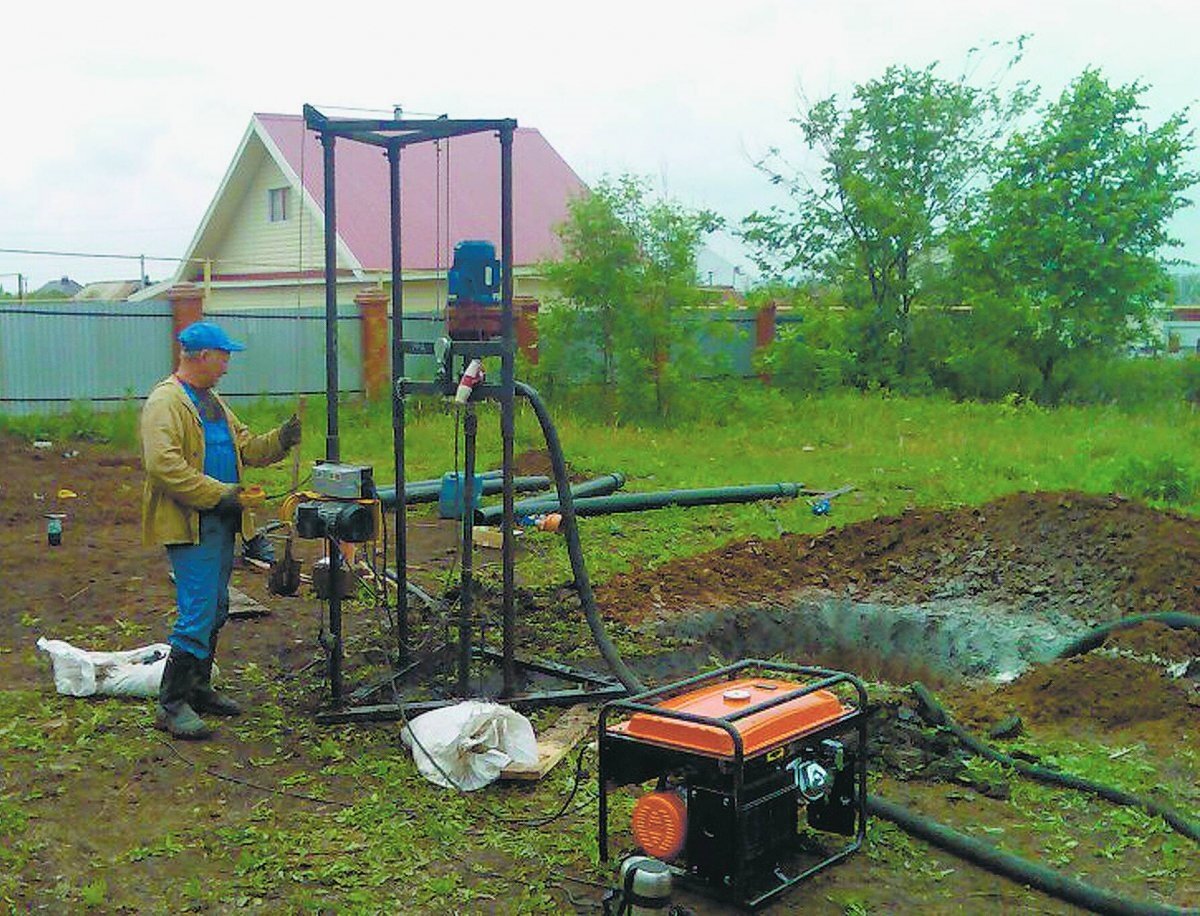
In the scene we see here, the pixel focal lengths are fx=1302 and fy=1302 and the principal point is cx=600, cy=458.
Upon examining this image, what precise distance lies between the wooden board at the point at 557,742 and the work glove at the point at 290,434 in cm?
179

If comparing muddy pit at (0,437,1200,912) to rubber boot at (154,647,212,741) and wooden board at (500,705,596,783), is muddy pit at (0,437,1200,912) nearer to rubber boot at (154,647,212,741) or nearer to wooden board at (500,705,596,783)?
rubber boot at (154,647,212,741)

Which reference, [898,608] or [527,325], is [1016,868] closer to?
[898,608]

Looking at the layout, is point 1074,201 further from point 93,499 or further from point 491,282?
point 491,282

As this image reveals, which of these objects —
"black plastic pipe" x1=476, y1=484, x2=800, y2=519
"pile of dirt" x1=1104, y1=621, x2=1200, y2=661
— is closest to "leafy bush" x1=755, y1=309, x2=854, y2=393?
"black plastic pipe" x1=476, y1=484, x2=800, y2=519

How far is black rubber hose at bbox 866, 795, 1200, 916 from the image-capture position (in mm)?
4172

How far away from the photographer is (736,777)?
3922 mm

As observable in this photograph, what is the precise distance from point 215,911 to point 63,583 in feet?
17.3

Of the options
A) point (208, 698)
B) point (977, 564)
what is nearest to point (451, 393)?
point (208, 698)

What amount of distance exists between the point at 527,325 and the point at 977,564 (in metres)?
11.4

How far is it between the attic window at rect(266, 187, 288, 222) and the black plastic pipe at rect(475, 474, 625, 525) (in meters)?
16.5

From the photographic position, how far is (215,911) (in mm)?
4223

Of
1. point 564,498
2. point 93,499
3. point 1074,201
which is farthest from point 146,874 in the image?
point 1074,201

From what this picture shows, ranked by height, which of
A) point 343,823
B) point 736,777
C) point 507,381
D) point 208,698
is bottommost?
point 343,823

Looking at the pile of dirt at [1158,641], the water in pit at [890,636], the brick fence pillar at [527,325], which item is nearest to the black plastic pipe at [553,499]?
the water in pit at [890,636]
